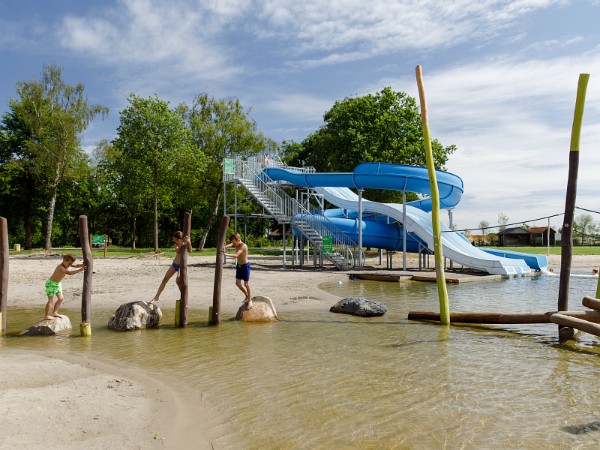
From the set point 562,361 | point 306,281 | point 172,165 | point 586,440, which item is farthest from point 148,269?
point 586,440

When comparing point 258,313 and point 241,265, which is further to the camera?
point 241,265

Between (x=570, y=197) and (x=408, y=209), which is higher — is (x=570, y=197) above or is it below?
below

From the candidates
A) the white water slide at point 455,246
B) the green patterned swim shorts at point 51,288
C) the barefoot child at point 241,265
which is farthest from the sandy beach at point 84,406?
the white water slide at point 455,246

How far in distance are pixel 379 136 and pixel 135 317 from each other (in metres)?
31.2

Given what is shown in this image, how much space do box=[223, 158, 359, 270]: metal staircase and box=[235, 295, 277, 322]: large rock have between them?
1262 centimetres

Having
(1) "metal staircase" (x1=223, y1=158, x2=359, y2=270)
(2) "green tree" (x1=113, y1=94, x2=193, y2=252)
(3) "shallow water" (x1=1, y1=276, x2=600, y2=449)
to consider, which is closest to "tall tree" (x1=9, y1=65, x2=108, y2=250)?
(2) "green tree" (x1=113, y1=94, x2=193, y2=252)

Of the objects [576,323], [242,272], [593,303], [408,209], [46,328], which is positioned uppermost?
[408,209]

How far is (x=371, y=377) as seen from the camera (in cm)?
665

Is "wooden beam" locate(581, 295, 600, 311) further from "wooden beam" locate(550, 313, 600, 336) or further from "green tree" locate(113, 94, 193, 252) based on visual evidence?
"green tree" locate(113, 94, 193, 252)

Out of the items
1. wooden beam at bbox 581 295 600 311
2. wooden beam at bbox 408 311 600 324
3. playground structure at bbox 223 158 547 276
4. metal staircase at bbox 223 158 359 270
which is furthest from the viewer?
metal staircase at bbox 223 158 359 270

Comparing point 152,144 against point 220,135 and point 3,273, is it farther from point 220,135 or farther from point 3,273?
point 3,273

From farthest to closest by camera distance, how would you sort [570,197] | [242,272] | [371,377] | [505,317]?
1. [242,272]
2. [505,317]
3. [570,197]
4. [371,377]

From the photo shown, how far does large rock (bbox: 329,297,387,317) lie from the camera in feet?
38.9

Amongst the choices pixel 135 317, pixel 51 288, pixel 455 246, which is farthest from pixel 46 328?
pixel 455 246
